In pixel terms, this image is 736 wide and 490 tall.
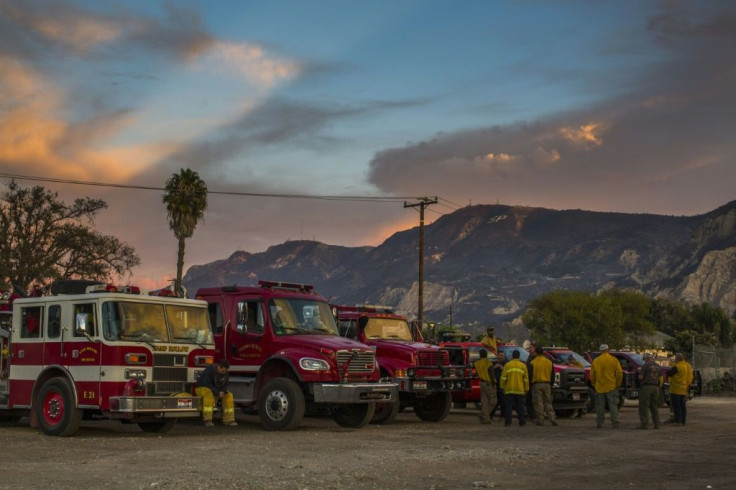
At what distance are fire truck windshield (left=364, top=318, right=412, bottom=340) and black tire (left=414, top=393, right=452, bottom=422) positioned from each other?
1616 millimetres

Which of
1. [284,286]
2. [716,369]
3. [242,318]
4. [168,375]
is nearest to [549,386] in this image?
[284,286]

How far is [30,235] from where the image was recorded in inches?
2095

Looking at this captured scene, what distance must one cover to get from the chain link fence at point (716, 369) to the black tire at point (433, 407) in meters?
23.4

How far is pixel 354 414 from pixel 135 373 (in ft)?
17.7

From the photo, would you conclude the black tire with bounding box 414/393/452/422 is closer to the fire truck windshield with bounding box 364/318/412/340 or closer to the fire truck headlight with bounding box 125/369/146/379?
the fire truck windshield with bounding box 364/318/412/340

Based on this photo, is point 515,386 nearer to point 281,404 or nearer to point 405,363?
point 405,363

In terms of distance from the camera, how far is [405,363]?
71.2ft

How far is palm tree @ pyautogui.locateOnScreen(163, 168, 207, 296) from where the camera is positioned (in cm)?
5309

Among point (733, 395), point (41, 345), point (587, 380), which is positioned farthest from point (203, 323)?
point (733, 395)

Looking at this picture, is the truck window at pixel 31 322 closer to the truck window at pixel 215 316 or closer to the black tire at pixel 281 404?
the truck window at pixel 215 316

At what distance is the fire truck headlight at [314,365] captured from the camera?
1883cm

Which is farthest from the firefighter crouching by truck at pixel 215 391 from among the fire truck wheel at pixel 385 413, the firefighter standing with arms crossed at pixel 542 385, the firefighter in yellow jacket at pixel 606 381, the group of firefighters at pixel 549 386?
the firefighter in yellow jacket at pixel 606 381

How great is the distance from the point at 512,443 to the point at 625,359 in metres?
13.5

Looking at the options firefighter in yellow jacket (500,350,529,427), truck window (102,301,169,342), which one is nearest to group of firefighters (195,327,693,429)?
firefighter in yellow jacket (500,350,529,427)
